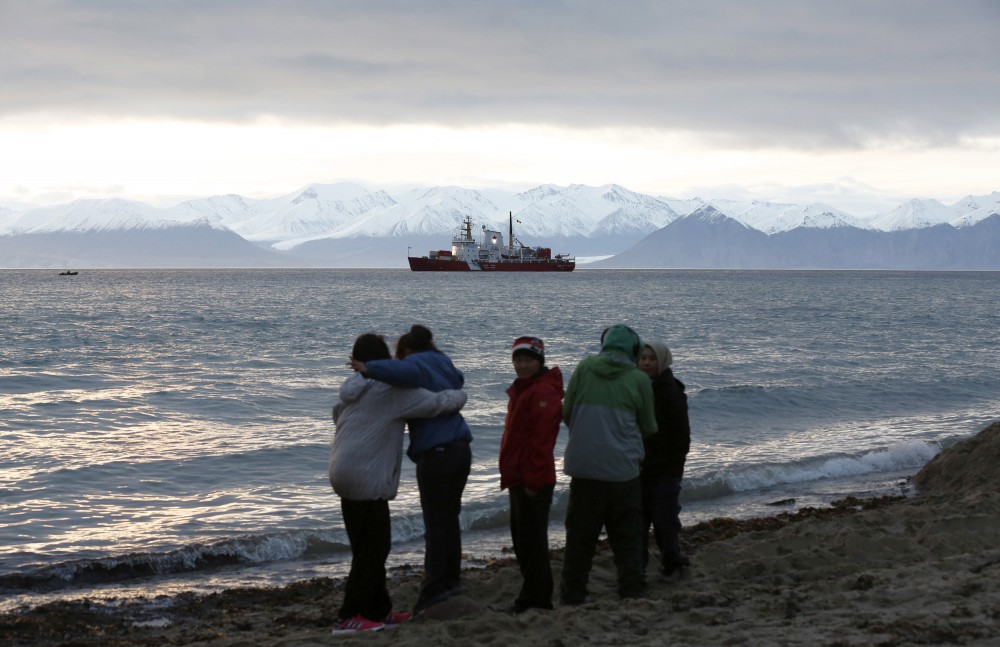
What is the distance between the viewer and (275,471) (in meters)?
12.7

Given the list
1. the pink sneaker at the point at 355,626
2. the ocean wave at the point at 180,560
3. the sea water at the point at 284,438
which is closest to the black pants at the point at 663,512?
the pink sneaker at the point at 355,626

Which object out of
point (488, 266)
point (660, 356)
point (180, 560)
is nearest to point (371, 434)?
point (660, 356)

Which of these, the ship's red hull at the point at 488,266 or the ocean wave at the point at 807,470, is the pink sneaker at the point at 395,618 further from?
the ship's red hull at the point at 488,266

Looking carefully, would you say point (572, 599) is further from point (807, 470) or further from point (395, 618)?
point (807, 470)

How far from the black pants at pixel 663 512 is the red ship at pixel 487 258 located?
5767 inches

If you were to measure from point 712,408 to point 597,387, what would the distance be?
1293 cm

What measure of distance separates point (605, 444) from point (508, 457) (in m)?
0.59

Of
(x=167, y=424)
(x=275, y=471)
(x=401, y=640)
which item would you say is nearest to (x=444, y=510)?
(x=401, y=640)

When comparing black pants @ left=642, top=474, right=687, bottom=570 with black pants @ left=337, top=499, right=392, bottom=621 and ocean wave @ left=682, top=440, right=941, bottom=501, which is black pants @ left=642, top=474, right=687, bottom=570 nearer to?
black pants @ left=337, top=499, right=392, bottom=621

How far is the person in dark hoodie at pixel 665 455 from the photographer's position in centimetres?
670

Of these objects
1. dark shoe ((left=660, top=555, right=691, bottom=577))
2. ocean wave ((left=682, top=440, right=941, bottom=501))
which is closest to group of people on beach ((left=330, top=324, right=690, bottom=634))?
dark shoe ((left=660, top=555, right=691, bottom=577))

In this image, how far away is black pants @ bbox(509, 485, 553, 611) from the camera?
6125 millimetres

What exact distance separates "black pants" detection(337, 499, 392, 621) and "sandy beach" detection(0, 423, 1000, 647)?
0.73 ft

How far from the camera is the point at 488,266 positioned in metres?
155
